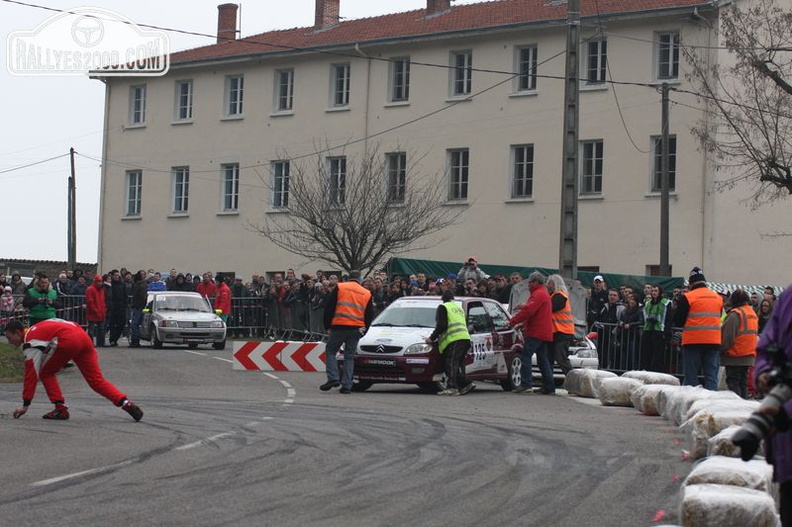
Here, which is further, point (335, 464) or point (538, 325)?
point (538, 325)

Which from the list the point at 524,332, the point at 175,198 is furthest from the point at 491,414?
the point at 175,198

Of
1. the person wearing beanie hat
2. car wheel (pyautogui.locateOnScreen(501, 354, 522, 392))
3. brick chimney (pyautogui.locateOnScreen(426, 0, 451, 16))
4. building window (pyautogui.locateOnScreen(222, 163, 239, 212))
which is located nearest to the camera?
the person wearing beanie hat

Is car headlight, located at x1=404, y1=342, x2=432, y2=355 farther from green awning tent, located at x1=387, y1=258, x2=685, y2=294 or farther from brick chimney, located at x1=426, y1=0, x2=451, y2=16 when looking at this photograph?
brick chimney, located at x1=426, y1=0, x2=451, y2=16

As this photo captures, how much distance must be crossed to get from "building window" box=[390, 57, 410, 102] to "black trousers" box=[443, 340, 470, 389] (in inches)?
1106

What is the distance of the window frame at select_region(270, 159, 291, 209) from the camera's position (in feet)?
171

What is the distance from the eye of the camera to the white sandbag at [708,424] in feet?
39.6

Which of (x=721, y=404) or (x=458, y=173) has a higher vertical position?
(x=458, y=173)

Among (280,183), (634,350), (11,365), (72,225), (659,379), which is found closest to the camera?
(659,379)

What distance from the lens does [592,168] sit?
4462cm

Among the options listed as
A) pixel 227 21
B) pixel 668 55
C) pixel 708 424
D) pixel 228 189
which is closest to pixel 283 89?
pixel 228 189

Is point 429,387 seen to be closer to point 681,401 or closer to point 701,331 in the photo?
point 701,331

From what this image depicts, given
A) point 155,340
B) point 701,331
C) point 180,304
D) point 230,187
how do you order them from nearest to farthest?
point 701,331, point 155,340, point 180,304, point 230,187

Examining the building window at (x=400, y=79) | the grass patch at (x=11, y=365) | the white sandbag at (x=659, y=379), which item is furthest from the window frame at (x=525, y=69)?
the white sandbag at (x=659, y=379)

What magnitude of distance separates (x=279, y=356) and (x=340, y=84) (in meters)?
25.2
